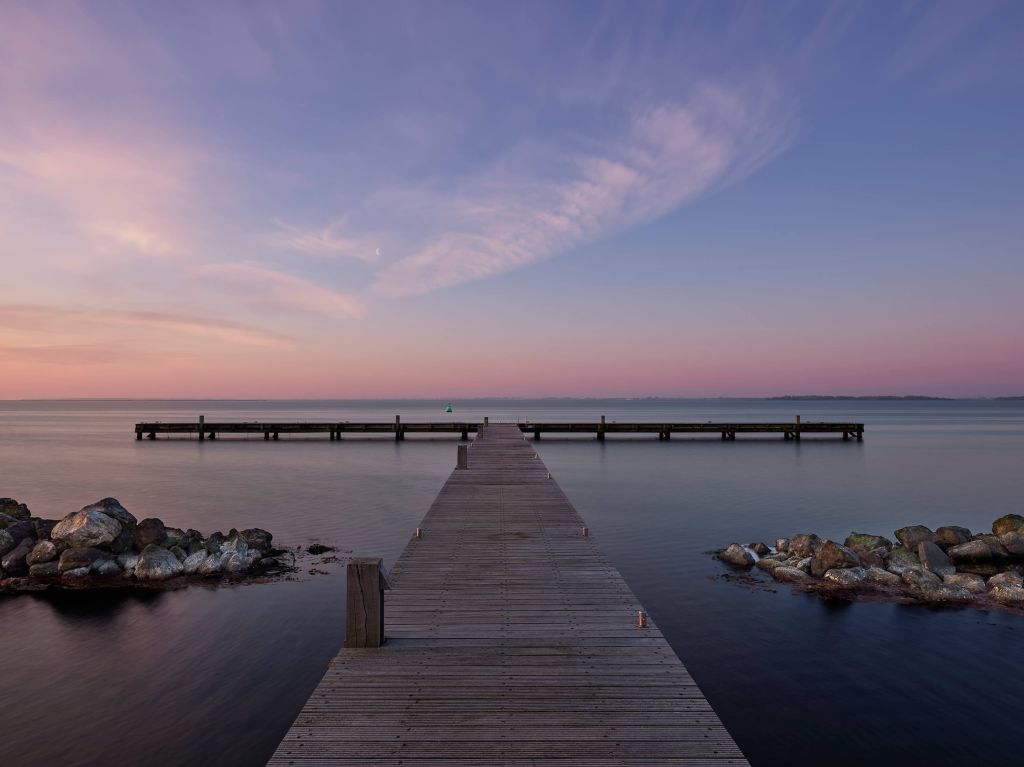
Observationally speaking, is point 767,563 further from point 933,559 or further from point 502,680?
point 502,680

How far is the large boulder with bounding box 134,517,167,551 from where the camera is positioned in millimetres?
15805

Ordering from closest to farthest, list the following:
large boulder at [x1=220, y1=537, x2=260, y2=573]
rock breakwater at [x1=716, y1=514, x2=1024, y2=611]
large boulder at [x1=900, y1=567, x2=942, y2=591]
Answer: rock breakwater at [x1=716, y1=514, x2=1024, y2=611] → large boulder at [x1=900, y1=567, x2=942, y2=591] → large boulder at [x1=220, y1=537, x2=260, y2=573]

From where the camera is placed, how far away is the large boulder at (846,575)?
1412cm

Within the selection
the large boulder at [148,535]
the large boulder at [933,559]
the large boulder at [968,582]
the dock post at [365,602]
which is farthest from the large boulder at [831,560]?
the large boulder at [148,535]

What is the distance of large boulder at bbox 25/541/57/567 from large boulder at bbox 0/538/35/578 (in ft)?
0.54

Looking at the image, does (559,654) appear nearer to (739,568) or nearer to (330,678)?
(330,678)

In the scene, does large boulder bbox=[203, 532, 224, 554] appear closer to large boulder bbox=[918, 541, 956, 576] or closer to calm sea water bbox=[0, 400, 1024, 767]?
calm sea water bbox=[0, 400, 1024, 767]

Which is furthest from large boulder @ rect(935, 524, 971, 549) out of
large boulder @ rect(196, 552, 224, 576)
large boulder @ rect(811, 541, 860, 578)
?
large boulder @ rect(196, 552, 224, 576)

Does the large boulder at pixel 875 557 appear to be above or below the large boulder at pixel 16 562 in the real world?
below

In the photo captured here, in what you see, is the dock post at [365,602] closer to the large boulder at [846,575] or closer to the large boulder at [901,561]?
the large boulder at [846,575]

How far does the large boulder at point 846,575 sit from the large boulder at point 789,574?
0.51 meters

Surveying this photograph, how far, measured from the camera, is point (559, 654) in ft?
23.2

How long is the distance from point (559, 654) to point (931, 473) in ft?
133

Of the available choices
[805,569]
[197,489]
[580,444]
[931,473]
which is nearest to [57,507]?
[197,489]
